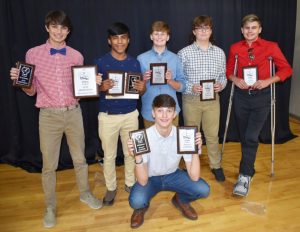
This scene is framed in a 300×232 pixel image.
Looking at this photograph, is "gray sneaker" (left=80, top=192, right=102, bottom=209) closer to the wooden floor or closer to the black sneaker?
the wooden floor

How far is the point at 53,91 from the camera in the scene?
113 inches

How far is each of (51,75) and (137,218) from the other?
162 cm

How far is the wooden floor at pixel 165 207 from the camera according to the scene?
303 centimetres

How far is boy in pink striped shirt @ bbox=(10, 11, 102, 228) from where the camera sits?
283cm

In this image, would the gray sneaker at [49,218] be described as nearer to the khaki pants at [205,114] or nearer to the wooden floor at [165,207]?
the wooden floor at [165,207]

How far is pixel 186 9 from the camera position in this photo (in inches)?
178

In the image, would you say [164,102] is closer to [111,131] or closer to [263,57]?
[111,131]

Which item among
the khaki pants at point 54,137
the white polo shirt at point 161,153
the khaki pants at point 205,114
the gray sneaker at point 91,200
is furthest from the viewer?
the khaki pants at point 205,114

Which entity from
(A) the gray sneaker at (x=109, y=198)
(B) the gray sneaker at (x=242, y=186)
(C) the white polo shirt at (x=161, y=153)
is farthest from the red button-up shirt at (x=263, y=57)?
(A) the gray sneaker at (x=109, y=198)

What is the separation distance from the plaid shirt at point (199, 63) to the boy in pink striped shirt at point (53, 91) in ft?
3.63

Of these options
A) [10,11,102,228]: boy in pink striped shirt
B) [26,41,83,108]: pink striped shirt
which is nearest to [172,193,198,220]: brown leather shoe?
[10,11,102,228]: boy in pink striped shirt

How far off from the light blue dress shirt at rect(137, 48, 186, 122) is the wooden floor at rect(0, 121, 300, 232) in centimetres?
109

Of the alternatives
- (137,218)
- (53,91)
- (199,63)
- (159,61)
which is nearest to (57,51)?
(53,91)

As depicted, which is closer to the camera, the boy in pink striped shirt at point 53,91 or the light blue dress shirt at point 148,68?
the boy in pink striped shirt at point 53,91
